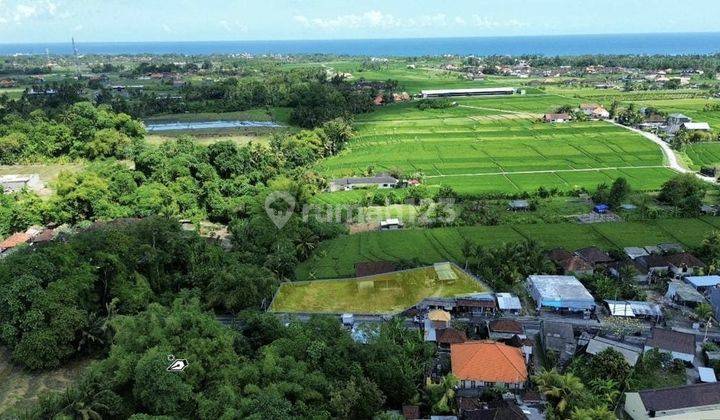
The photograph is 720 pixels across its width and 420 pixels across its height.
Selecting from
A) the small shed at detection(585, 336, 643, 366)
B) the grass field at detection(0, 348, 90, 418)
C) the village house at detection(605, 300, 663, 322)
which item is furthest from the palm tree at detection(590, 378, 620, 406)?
the grass field at detection(0, 348, 90, 418)

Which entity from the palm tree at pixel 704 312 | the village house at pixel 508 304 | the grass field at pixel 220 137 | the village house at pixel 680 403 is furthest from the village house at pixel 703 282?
the grass field at pixel 220 137

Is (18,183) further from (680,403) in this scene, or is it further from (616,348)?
(680,403)

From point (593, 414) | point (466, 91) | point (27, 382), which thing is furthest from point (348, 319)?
point (466, 91)

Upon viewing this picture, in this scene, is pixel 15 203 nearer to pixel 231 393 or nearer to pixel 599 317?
pixel 231 393

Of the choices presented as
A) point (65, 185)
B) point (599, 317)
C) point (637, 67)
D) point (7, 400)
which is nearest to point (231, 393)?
point (7, 400)

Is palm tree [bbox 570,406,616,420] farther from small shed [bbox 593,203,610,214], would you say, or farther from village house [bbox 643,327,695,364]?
small shed [bbox 593,203,610,214]
